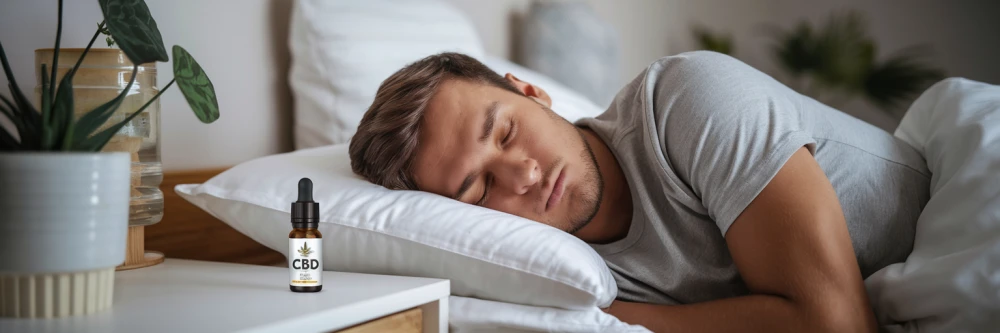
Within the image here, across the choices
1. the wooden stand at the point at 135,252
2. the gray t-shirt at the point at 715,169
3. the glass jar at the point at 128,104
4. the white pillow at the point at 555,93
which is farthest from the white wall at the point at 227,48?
the gray t-shirt at the point at 715,169

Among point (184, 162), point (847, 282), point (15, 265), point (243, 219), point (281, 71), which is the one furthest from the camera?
point (281, 71)

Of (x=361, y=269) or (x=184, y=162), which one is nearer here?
(x=361, y=269)

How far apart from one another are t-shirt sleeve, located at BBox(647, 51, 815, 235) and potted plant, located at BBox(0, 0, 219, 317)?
665 millimetres

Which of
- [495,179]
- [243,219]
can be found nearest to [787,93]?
[495,179]

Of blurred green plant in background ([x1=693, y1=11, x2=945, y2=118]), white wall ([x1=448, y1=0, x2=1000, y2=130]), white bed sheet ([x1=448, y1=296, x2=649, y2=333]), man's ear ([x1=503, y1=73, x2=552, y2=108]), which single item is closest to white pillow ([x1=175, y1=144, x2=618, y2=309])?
white bed sheet ([x1=448, y1=296, x2=649, y2=333])

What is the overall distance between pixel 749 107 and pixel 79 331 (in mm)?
812

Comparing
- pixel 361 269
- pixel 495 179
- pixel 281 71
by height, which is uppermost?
pixel 281 71

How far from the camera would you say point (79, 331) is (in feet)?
2.17

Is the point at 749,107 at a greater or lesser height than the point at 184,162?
greater

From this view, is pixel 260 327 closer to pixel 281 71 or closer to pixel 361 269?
pixel 361 269

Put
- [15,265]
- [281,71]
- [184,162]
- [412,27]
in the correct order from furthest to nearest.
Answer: [412,27], [281,71], [184,162], [15,265]

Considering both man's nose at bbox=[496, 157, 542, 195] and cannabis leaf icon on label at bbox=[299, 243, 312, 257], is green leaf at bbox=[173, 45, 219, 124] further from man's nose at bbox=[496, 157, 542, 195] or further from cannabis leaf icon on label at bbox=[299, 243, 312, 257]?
man's nose at bbox=[496, 157, 542, 195]

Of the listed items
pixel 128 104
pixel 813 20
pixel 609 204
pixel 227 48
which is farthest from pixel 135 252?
pixel 813 20

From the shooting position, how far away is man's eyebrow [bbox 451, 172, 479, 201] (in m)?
1.09
